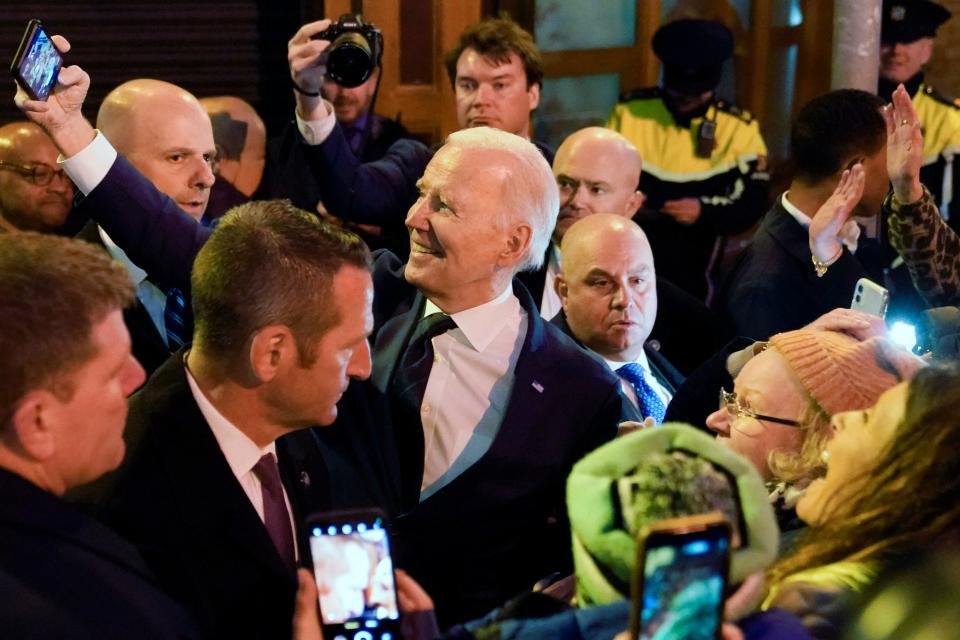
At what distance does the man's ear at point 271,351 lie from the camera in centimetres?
221

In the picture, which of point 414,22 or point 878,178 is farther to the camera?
point 414,22

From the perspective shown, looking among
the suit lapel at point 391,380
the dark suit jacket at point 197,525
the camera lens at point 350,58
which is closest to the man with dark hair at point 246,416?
the dark suit jacket at point 197,525

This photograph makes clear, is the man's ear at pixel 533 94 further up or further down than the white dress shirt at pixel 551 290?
further up

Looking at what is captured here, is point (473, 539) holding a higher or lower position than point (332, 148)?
lower

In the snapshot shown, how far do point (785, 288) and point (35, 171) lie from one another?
230 centimetres

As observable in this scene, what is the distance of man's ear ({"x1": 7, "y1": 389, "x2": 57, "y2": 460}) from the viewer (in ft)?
5.70

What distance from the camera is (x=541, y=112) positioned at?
19.8 feet

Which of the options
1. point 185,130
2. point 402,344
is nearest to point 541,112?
point 185,130

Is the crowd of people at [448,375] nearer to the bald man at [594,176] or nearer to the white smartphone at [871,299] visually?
the bald man at [594,176]

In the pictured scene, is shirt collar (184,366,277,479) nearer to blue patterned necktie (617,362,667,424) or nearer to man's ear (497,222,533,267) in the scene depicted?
man's ear (497,222,533,267)

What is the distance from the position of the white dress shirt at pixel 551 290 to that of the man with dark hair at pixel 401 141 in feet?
1.50

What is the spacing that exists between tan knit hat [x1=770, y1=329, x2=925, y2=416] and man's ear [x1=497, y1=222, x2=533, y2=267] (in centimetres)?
69

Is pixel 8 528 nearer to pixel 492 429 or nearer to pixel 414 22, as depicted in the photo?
pixel 492 429

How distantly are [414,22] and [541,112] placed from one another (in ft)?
2.68
